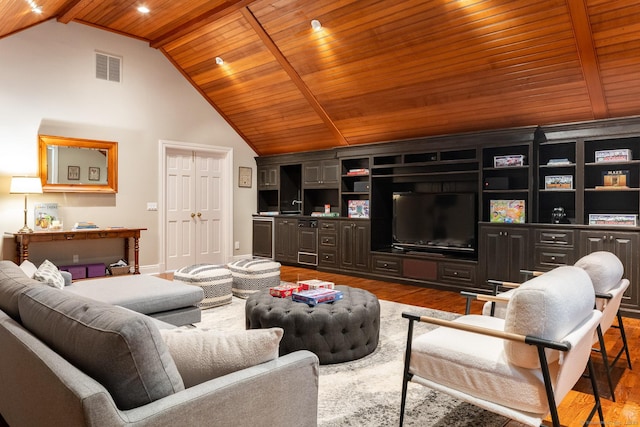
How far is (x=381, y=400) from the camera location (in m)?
2.55

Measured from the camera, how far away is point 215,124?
7.96 m

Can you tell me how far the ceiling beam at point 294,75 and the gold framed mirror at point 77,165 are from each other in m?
2.84

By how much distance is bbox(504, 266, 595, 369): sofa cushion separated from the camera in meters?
1.71

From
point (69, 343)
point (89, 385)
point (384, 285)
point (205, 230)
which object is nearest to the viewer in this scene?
point (89, 385)

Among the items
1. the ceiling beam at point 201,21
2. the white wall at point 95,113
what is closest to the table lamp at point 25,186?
the white wall at point 95,113

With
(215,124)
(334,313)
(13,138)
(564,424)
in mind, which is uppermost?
(215,124)

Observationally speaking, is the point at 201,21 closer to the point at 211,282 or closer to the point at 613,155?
the point at 211,282

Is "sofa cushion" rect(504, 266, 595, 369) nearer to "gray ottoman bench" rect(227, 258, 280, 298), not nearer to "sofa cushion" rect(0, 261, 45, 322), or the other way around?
"sofa cushion" rect(0, 261, 45, 322)

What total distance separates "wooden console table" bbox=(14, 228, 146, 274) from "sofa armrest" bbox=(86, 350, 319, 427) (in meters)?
5.22

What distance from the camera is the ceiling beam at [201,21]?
Result: 5.44 m

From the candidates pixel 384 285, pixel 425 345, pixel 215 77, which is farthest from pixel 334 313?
pixel 215 77

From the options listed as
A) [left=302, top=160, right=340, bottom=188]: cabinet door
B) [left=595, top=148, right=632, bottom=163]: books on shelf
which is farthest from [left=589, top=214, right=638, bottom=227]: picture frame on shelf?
[left=302, top=160, right=340, bottom=188]: cabinet door

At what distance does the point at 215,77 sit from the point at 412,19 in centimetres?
378

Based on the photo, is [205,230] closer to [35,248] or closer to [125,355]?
[35,248]
